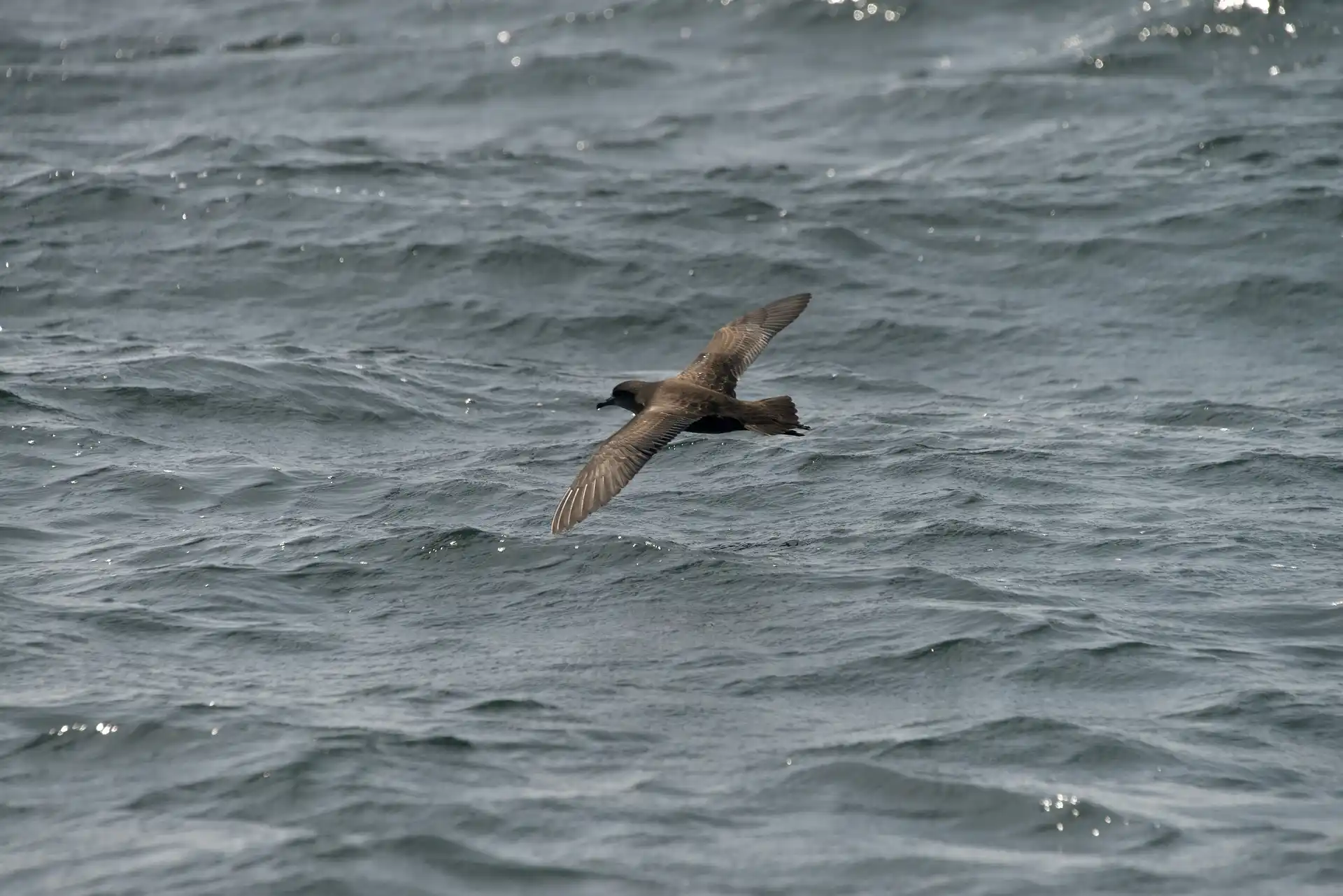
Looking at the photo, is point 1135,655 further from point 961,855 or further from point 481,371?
point 481,371

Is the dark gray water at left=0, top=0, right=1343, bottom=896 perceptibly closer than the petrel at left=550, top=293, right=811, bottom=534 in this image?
Yes

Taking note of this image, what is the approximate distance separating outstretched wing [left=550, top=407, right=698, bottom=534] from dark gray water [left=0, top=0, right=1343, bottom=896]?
1.12ft

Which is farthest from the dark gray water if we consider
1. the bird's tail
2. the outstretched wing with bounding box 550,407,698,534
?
the bird's tail

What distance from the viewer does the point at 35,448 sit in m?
11.1

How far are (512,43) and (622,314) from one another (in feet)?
29.2

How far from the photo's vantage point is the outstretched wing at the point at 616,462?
9.21 metres

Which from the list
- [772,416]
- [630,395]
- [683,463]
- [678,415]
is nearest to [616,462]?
[678,415]

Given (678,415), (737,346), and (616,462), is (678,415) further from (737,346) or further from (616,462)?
(737,346)

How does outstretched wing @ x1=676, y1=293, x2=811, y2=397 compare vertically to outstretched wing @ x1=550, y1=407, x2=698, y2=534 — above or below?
above

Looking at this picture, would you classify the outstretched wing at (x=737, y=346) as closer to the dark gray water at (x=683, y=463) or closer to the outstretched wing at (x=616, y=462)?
the dark gray water at (x=683, y=463)

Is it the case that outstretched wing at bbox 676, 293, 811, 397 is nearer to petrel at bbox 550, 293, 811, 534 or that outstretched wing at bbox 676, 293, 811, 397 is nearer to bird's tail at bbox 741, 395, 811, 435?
petrel at bbox 550, 293, 811, 534

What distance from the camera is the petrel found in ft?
30.7

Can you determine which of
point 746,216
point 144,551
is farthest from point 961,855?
point 746,216

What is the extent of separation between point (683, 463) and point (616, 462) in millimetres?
1835
